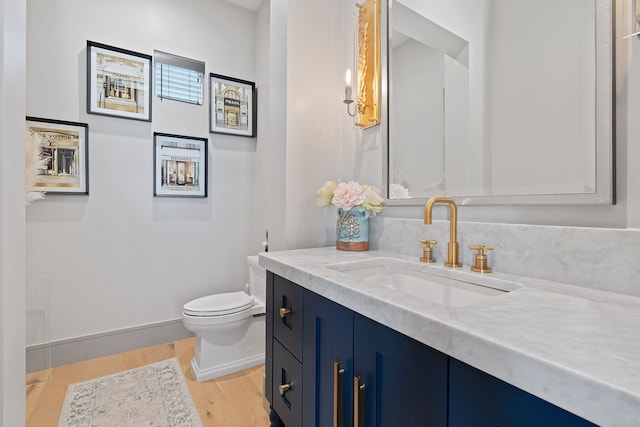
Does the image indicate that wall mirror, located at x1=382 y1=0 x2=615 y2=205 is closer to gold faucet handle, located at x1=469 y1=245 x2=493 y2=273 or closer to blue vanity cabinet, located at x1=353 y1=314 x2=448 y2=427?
gold faucet handle, located at x1=469 y1=245 x2=493 y2=273

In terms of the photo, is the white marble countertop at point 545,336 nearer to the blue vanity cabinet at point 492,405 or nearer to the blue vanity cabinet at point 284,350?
the blue vanity cabinet at point 492,405

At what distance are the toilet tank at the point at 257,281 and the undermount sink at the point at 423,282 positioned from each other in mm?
1090

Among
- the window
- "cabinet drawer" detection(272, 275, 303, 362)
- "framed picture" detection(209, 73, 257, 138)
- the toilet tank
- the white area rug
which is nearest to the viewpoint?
"cabinet drawer" detection(272, 275, 303, 362)

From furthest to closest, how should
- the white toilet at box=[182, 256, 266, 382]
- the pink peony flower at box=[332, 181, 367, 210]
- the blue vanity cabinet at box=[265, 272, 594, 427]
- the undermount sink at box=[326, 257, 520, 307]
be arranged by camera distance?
the white toilet at box=[182, 256, 266, 382] → the pink peony flower at box=[332, 181, 367, 210] → the undermount sink at box=[326, 257, 520, 307] → the blue vanity cabinet at box=[265, 272, 594, 427]

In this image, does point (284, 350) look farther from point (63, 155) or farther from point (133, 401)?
point (63, 155)

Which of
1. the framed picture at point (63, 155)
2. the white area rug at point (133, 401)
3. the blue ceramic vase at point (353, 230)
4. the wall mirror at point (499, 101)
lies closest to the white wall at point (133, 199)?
the framed picture at point (63, 155)

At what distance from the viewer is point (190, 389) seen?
177 centimetres

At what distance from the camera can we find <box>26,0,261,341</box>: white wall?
6.46ft

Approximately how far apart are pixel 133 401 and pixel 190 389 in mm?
289

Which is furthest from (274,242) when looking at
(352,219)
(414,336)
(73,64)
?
(73,64)

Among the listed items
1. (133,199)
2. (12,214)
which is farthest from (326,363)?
(133,199)

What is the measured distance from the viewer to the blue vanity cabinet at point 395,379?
0.59m

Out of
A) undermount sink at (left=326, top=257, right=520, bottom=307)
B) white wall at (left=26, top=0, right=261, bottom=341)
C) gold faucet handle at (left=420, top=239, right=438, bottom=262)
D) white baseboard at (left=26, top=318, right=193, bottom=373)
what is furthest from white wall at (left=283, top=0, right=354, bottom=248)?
white baseboard at (left=26, top=318, right=193, bottom=373)

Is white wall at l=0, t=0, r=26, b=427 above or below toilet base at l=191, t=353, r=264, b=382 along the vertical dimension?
above
